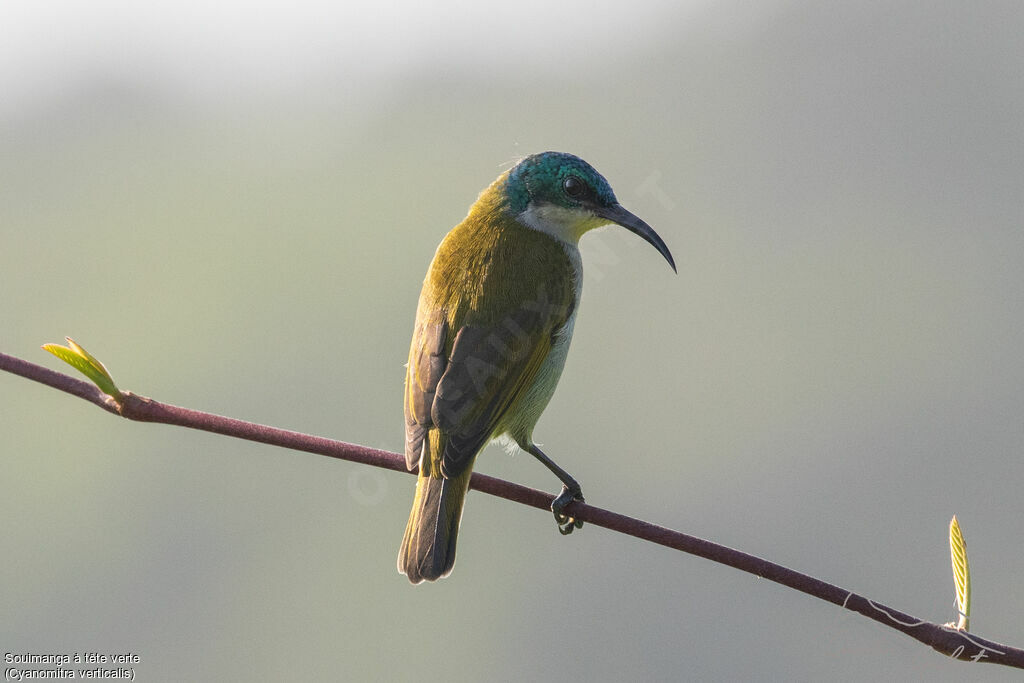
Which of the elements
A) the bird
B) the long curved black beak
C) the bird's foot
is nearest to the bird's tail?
the bird

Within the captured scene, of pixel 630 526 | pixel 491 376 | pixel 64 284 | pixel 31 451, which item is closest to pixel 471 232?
pixel 491 376

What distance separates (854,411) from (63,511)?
9506 cm

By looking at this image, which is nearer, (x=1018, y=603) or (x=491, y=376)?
(x=491, y=376)

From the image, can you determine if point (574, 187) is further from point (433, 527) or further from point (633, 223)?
point (433, 527)

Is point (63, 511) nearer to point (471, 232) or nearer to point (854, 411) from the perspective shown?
point (854, 411)

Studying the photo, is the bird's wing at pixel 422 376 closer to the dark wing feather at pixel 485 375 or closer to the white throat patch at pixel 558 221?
the dark wing feather at pixel 485 375

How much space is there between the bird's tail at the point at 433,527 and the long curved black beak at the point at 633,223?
4.72ft

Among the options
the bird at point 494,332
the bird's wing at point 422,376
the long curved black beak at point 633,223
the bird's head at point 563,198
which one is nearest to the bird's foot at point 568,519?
the bird at point 494,332

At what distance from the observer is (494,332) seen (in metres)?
5.08

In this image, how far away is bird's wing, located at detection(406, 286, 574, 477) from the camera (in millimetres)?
4688

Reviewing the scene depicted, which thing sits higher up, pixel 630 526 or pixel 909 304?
pixel 909 304

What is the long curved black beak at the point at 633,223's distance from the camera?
214 inches

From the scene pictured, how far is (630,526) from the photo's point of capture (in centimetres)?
295

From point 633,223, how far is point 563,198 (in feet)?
1.30
